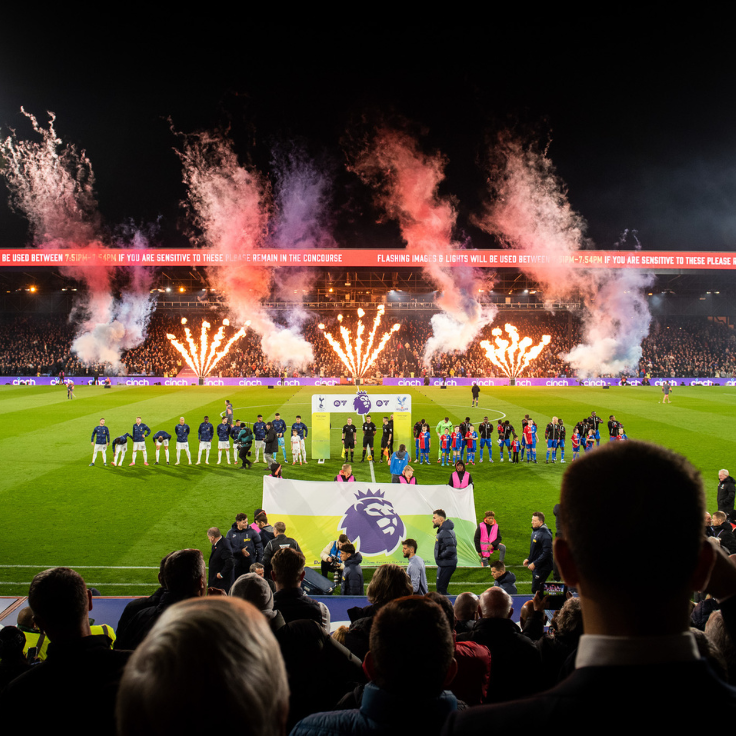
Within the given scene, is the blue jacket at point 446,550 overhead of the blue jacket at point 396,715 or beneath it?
beneath

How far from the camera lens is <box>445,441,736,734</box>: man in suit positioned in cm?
113

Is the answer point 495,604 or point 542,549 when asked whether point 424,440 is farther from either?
point 495,604

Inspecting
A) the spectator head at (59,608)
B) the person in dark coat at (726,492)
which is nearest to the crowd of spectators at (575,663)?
the spectator head at (59,608)

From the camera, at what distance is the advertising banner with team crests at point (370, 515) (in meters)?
10.8

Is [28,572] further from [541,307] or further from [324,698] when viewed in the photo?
[541,307]

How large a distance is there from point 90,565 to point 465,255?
38978 mm

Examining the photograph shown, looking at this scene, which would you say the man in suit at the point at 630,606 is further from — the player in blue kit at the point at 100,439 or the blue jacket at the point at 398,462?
the player in blue kit at the point at 100,439

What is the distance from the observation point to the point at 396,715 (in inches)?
78.9

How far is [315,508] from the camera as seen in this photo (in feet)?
37.3

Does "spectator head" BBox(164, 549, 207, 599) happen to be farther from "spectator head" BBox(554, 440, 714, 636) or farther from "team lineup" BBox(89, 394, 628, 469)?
"team lineup" BBox(89, 394, 628, 469)

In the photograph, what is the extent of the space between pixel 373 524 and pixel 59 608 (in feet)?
28.2

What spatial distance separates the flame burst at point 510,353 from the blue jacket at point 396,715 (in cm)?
4999

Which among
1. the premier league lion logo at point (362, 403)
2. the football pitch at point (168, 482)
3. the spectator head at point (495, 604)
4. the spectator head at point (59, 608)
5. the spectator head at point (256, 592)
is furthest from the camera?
the premier league lion logo at point (362, 403)

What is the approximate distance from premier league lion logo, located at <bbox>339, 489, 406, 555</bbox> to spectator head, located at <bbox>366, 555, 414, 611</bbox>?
6258 millimetres
